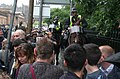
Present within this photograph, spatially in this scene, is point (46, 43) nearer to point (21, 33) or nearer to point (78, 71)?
point (78, 71)

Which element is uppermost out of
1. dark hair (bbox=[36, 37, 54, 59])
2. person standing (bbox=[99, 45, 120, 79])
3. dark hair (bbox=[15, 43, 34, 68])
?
dark hair (bbox=[36, 37, 54, 59])

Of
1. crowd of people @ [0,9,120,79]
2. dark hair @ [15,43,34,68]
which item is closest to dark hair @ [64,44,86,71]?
crowd of people @ [0,9,120,79]

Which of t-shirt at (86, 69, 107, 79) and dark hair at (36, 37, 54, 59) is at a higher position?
dark hair at (36, 37, 54, 59)

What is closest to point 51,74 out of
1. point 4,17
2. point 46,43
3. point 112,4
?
point 46,43

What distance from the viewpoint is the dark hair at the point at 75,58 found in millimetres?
4287

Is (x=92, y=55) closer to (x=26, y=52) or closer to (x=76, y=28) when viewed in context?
(x=26, y=52)

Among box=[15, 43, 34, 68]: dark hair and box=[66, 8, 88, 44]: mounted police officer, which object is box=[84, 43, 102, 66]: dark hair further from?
box=[66, 8, 88, 44]: mounted police officer

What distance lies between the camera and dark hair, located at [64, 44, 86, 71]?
4287 mm

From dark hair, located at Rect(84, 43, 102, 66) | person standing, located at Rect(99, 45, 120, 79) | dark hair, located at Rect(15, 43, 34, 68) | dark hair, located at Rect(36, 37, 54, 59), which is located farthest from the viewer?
dark hair, located at Rect(15, 43, 34, 68)

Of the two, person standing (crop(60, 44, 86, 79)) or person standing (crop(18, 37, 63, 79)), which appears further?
person standing (crop(18, 37, 63, 79))

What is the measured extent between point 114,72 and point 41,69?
3.49 ft

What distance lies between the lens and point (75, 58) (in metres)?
4.31

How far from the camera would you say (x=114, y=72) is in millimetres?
5164

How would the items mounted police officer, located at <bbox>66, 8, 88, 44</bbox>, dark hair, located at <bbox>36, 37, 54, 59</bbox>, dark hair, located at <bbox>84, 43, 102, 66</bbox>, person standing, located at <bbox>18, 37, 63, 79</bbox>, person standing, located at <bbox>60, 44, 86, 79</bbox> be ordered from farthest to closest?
mounted police officer, located at <bbox>66, 8, 88, 44</bbox> → dark hair, located at <bbox>84, 43, 102, 66</bbox> → dark hair, located at <bbox>36, 37, 54, 59</bbox> → person standing, located at <bbox>18, 37, 63, 79</bbox> → person standing, located at <bbox>60, 44, 86, 79</bbox>
